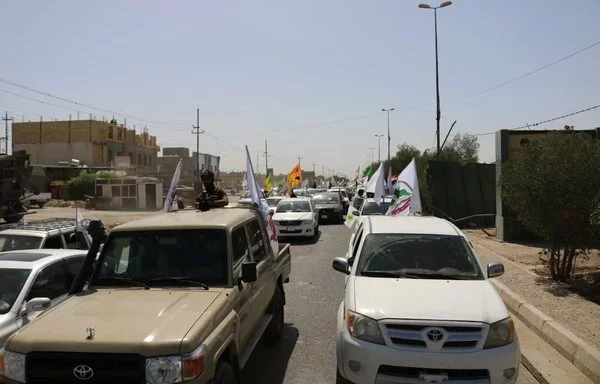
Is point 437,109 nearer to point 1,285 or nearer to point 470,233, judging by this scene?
point 470,233

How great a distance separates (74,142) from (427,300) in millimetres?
88781

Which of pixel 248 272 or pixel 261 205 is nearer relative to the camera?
pixel 248 272

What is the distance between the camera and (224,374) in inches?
159

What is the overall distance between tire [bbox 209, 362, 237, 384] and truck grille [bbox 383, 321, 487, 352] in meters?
1.35

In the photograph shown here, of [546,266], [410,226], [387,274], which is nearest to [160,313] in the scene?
[387,274]

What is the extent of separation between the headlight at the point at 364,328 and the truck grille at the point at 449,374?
245 millimetres

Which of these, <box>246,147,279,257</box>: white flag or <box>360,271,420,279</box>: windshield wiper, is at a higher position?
<box>246,147,279,257</box>: white flag

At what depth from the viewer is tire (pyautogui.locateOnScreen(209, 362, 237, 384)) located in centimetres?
390

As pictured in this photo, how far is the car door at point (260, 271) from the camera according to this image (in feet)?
18.5

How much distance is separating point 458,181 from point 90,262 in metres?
20.0

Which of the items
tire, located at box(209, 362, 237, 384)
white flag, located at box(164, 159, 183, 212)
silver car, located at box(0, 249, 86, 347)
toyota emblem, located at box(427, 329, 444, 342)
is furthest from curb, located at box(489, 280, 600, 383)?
white flag, located at box(164, 159, 183, 212)

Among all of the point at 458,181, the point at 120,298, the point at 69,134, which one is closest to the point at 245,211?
the point at 120,298

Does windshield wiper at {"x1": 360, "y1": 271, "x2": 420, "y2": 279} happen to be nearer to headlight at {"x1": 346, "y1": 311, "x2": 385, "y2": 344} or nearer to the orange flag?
headlight at {"x1": 346, "y1": 311, "x2": 385, "y2": 344}

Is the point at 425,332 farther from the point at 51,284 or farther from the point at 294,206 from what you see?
the point at 294,206
